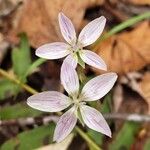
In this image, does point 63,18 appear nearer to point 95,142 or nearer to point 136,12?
point 95,142

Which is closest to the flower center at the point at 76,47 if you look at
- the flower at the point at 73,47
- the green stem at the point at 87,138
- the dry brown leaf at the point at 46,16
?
the flower at the point at 73,47

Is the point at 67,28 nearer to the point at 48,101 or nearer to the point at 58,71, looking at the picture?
the point at 48,101

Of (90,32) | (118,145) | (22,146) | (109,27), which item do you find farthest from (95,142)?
(109,27)

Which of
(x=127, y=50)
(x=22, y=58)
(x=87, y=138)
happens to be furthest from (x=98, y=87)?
(x=127, y=50)

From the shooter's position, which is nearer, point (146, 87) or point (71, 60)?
point (71, 60)

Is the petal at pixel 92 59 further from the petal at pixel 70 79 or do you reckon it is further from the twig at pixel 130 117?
the twig at pixel 130 117

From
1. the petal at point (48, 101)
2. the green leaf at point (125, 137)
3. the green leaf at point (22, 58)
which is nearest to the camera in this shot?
the petal at point (48, 101)

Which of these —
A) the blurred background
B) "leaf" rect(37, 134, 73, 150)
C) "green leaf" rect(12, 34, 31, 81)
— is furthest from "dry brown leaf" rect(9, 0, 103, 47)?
"leaf" rect(37, 134, 73, 150)
